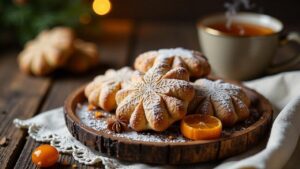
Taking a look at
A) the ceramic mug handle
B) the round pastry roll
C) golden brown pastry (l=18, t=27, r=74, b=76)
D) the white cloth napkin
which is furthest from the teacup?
golden brown pastry (l=18, t=27, r=74, b=76)

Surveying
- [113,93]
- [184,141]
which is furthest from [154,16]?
[184,141]

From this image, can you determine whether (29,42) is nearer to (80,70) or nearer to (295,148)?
(80,70)

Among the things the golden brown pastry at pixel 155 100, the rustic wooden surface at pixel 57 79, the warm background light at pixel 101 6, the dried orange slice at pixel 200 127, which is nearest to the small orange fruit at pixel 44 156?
the rustic wooden surface at pixel 57 79

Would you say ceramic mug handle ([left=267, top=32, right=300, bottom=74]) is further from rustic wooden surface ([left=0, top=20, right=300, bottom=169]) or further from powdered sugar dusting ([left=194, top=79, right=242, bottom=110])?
powdered sugar dusting ([left=194, top=79, right=242, bottom=110])

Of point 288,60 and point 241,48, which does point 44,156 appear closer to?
point 241,48

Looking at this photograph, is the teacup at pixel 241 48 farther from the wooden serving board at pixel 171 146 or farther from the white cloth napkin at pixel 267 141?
the wooden serving board at pixel 171 146

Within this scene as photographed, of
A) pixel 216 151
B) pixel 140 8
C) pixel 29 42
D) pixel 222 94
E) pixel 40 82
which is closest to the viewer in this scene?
pixel 216 151

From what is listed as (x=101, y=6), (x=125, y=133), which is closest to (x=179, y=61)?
(x=125, y=133)
